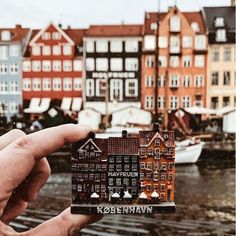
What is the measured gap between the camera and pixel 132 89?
23.8m

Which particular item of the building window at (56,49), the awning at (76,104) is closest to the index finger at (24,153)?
the awning at (76,104)

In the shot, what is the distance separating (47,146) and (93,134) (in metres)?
0.11

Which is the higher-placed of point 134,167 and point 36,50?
point 36,50

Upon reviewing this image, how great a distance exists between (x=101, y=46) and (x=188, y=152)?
445 inches

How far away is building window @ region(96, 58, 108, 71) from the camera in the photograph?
23797 millimetres

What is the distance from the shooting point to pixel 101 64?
2389 centimetres

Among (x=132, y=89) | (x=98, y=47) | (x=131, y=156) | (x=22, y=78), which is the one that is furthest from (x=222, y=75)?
(x=131, y=156)

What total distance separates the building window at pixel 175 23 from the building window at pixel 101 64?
2.91 m

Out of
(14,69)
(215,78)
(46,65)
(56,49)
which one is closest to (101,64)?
(56,49)

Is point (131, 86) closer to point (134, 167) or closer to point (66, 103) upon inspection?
point (66, 103)

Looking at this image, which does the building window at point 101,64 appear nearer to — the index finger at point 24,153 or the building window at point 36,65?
the building window at point 36,65

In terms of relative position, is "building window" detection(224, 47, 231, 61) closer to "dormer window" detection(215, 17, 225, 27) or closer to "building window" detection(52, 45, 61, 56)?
"dormer window" detection(215, 17, 225, 27)

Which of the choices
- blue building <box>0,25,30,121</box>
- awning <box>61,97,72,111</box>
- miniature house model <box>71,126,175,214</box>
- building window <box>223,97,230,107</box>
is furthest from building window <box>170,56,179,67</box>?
miniature house model <box>71,126,175,214</box>

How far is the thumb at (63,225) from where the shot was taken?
1.00 meters
